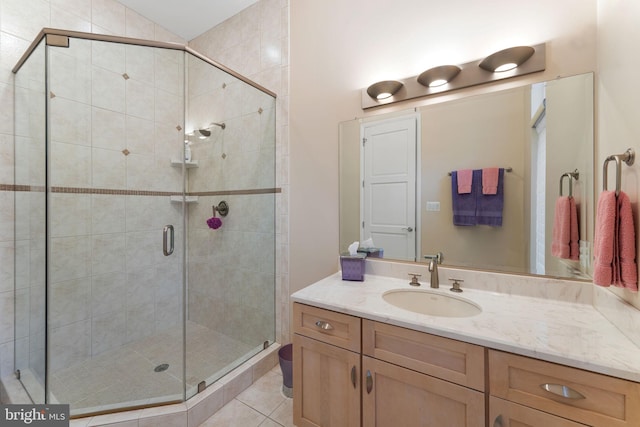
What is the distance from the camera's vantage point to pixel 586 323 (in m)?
0.94

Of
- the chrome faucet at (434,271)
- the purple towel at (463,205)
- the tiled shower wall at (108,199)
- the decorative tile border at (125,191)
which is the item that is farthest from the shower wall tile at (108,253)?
the purple towel at (463,205)

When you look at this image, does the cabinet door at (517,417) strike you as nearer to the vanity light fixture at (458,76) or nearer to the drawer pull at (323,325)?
the drawer pull at (323,325)

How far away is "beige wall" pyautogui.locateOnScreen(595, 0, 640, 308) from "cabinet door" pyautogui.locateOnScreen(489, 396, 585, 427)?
0.48m

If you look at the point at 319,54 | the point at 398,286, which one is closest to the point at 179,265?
the point at 398,286

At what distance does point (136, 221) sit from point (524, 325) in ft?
8.06

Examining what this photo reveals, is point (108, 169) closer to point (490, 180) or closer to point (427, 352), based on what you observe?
point (427, 352)

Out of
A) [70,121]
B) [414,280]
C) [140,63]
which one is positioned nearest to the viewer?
[414,280]

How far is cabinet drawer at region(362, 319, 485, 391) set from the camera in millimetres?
851

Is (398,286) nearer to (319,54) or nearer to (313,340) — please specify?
(313,340)

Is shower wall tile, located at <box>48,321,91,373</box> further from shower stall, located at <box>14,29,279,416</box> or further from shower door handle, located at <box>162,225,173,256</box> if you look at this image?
shower door handle, located at <box>162,225,173,256</box>

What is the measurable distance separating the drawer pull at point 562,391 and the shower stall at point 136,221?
1.69 m

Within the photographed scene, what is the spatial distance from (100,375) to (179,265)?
0.82 m

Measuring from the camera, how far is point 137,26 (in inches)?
84.0

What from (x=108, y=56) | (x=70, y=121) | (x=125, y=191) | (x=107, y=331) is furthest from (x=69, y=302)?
(x=108, y=56)
